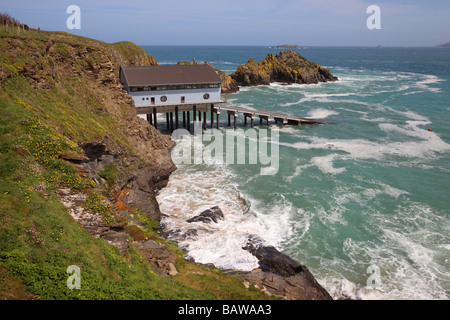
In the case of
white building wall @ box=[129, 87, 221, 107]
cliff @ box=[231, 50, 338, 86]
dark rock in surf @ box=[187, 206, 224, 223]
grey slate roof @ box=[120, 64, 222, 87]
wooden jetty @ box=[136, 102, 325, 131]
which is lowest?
dark rock in surf @ box=[187, 206, 224, 223]

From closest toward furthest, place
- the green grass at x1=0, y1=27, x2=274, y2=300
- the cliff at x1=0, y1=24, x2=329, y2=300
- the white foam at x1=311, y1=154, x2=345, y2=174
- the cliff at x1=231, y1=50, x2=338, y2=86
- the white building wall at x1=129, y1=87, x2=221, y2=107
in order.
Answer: the green grass at x1=0, y1=27, x2=274, y2=300, the cliff at x1=0, y1=24, x2=329, y2=300, the white foam at x1=311, y1=154, x2=345, y2=174, the white building wall at x1=129, y1=87, x2=221, y2=107, the cliff at x1=231, y1=50, x2=338, y2=86

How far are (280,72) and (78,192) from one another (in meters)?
109

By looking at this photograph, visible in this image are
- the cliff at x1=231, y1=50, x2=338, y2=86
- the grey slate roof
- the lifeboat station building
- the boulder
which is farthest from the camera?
the cliff at x1=231, y1=50, x2=338, y2=86

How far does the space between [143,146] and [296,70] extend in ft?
309

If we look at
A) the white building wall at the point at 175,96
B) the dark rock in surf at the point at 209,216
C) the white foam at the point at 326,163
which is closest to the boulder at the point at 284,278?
the dark rock in surf at the point at 209,216

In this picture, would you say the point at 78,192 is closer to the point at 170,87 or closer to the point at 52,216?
the point at 52,216

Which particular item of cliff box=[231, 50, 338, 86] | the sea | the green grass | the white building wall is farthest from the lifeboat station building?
cliff box=[231, 50, 338, 86]

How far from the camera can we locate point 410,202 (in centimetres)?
3528

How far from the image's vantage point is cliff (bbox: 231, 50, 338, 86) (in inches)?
4494

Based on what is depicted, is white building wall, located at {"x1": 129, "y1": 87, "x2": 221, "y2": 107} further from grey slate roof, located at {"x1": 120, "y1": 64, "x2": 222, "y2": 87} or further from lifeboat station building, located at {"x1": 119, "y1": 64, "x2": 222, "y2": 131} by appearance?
grey slate roof, located at {"x1": 120, "y1": 64, "x2": 222, "y2": 87}

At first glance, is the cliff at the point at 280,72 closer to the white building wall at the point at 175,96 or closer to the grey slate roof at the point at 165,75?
the grey slate roof at the point at 165,75

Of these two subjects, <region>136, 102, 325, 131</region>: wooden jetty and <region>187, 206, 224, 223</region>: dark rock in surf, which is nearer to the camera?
<region>187, 206, 224, 223</region>: dark rock in surf

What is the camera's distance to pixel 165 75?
52469 mm

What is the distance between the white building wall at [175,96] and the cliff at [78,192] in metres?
10.2
